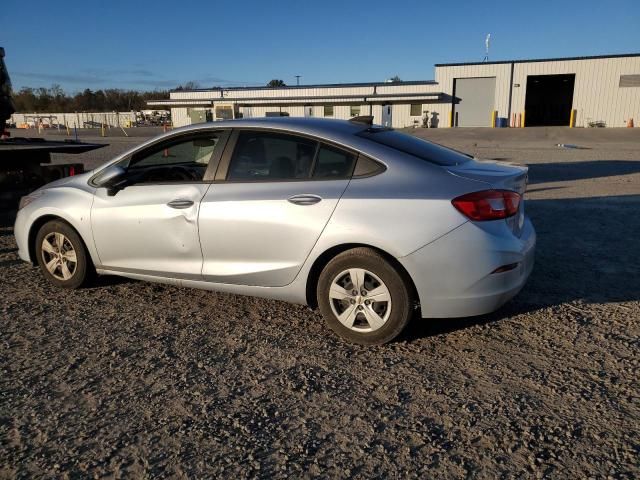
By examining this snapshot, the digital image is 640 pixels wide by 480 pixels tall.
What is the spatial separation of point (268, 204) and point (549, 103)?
5252 cm

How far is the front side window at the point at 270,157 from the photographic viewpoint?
389 cm

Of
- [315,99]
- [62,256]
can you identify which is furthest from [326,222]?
[315,99]

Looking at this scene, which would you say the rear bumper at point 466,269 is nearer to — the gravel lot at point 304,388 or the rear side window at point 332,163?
the gravel lot at point 304,388

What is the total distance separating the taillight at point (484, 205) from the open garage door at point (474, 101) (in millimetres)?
42049

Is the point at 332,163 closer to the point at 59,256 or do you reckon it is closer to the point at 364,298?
the point at 364,298

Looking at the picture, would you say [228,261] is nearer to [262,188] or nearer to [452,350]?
[262,188]

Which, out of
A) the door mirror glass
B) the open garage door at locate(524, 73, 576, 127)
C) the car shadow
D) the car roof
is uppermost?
the open garage door at locate(524, 73, 576, 127)

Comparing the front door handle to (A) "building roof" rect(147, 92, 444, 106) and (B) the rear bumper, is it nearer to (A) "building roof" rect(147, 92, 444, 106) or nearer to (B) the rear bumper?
(B) the rear bumper

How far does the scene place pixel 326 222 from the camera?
3.62 metres

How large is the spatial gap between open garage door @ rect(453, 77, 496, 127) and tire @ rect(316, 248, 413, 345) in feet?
139

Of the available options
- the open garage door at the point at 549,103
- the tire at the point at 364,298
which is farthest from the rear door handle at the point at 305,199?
the open garage door at the point at 549,103

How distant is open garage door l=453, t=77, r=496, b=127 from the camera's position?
139ft

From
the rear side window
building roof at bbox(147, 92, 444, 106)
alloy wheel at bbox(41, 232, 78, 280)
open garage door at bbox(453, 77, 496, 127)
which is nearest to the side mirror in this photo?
alloy wheel at bbox(41, 232, 78, 280)

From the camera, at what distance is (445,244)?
3.38 m
